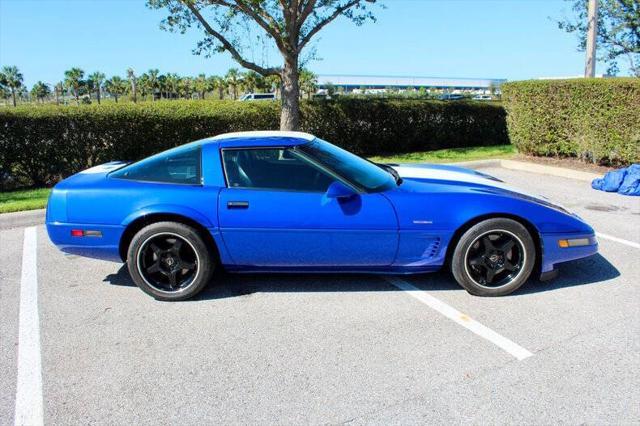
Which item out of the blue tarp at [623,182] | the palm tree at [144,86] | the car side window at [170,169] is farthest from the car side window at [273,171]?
the palm tree at [144,86]

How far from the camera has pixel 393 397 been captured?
2666mm

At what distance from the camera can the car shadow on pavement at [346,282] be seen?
4125mm

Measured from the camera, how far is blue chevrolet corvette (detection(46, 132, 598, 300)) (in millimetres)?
3809

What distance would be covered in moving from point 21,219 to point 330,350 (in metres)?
5.25

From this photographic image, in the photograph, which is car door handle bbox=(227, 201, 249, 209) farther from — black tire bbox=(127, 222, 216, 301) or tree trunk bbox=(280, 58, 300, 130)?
tree trunk bbox=(280, 58, 300, 130)

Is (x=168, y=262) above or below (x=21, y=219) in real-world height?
above

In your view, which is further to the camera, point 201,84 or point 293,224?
point 201,84

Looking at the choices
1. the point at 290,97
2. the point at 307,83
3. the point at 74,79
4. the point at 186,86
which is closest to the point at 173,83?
the point at 186,86

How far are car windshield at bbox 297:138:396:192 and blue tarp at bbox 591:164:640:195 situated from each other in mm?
5277

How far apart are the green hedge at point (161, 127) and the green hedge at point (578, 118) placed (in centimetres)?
288

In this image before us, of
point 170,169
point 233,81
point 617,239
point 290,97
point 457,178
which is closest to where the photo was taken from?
point 170,169

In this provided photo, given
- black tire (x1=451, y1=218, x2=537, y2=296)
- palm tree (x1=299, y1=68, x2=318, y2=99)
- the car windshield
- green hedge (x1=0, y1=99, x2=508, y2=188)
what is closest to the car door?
the car windshield

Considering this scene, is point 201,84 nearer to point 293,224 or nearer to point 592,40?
point 592,40

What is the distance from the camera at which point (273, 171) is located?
157 inches
